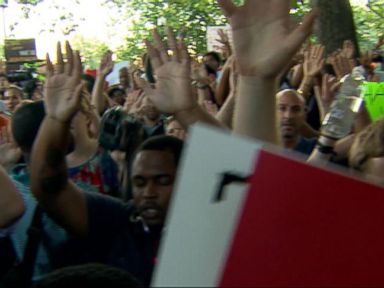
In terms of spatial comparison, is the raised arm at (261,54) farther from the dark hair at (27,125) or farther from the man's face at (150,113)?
the man's face at (150,113)

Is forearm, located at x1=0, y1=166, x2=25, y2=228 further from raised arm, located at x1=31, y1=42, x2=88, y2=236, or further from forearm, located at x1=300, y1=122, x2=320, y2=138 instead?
forearm, located at x1=300, y1=122, x2=320, y2=138

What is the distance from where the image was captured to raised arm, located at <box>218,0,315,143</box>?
9.43 ft

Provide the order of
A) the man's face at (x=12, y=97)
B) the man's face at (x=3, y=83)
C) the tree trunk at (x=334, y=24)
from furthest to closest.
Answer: the tree trunk at (x=334, y=24) → the man's face at (x=3, y=83) → the man's face at (x=12, y=97)

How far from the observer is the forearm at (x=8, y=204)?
118 inches

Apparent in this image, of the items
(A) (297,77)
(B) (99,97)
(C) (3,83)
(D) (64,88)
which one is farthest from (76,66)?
(C) (3,83)

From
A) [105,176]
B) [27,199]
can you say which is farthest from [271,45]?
[105,176]

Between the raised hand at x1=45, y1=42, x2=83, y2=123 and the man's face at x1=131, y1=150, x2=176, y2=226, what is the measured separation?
12.0 inches

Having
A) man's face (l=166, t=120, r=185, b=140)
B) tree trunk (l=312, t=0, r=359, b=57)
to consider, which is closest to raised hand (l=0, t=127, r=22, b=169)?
man's face (l=166, t=120, r=185, b=140)

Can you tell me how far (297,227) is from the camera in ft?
4.86

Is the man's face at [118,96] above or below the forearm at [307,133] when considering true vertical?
below

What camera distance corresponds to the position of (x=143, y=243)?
9.76 ft

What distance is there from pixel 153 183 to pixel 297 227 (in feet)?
5.54

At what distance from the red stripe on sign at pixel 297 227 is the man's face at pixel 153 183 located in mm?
1544

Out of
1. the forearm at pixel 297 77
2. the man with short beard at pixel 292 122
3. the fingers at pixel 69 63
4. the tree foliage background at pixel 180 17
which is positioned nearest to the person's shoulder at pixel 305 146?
the man with short beard at pixel 292 122
